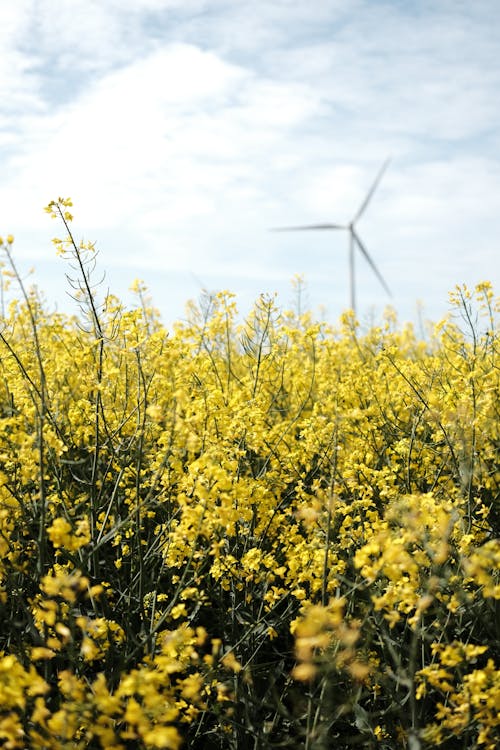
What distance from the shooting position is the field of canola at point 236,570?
2.82 metres

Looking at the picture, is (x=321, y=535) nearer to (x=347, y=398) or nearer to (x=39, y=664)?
(x=39, y=664)

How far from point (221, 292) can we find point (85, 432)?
5.91 feet

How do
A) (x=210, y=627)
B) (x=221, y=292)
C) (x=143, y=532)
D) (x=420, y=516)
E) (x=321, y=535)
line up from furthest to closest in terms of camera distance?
1. (x=221, y=292)
2. (x=143, y=532)
3. (x=210, y=627)
4. (x=321, y=535)
5. (x=420, y=516)

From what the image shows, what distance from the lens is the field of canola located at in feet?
9.26

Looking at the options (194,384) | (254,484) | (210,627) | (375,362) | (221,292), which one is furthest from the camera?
(375,362)

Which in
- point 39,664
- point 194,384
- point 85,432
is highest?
point 194,384

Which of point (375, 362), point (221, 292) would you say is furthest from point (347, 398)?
point (221, 292)

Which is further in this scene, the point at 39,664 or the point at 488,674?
the point at 39,664

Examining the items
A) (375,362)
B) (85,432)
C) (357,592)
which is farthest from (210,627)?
(375,362)

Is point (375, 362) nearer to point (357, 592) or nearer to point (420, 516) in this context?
point (357, 592)

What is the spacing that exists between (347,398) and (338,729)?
9.94 ft

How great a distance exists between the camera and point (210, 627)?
4.52m

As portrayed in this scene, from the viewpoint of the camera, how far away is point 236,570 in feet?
13.2

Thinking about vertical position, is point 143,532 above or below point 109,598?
above
